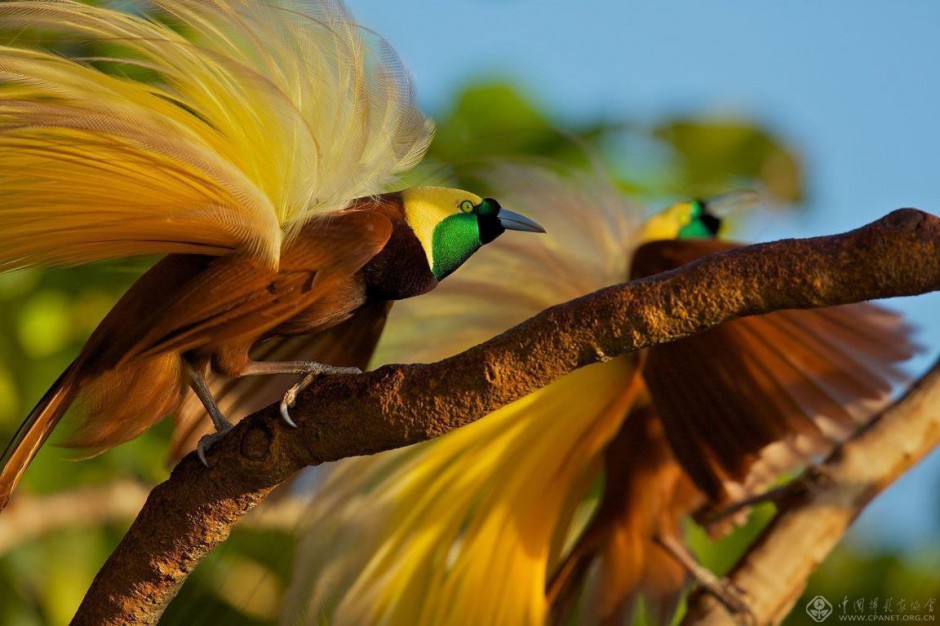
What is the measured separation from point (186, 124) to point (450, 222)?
1.63ft

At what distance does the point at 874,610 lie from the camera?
447cm

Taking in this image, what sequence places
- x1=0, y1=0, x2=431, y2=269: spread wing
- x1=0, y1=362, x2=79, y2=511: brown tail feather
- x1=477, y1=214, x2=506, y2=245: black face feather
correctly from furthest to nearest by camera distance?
x1=477, y1=214, x2=506, y2=245: black face feather, x1=0, y1=362, x2=79, y2=511: brown tail feather, x1=0, y1=0, x2=431, y2=269: spread wing

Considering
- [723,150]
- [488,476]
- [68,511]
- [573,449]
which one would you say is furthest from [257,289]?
[723,150]

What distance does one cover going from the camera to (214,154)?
5.74 feet

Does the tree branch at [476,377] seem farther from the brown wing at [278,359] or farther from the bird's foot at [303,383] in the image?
the brown wing at [278,359]

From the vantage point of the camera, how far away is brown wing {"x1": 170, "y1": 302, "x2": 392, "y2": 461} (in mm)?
2186

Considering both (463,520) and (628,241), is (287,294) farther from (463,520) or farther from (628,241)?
(628,241)

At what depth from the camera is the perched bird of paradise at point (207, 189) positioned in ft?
5.55

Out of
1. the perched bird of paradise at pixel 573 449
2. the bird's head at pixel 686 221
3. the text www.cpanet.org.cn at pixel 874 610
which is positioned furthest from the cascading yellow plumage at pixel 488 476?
the text www.cpanet.org.cn at pixel 874 610

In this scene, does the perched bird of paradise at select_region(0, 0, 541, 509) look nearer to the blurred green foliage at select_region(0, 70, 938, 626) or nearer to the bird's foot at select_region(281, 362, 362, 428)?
the bird's foot at select_region(281, 362, 362, 428)

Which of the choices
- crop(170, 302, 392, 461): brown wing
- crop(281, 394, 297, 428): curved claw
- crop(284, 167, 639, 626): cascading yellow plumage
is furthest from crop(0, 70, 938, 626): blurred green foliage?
crop(281, 394, 297, 428): curved claw

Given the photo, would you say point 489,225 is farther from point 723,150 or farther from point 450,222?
point 723,150

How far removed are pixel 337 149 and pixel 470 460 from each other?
104 centimetres

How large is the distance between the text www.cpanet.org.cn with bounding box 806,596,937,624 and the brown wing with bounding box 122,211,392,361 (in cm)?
336
